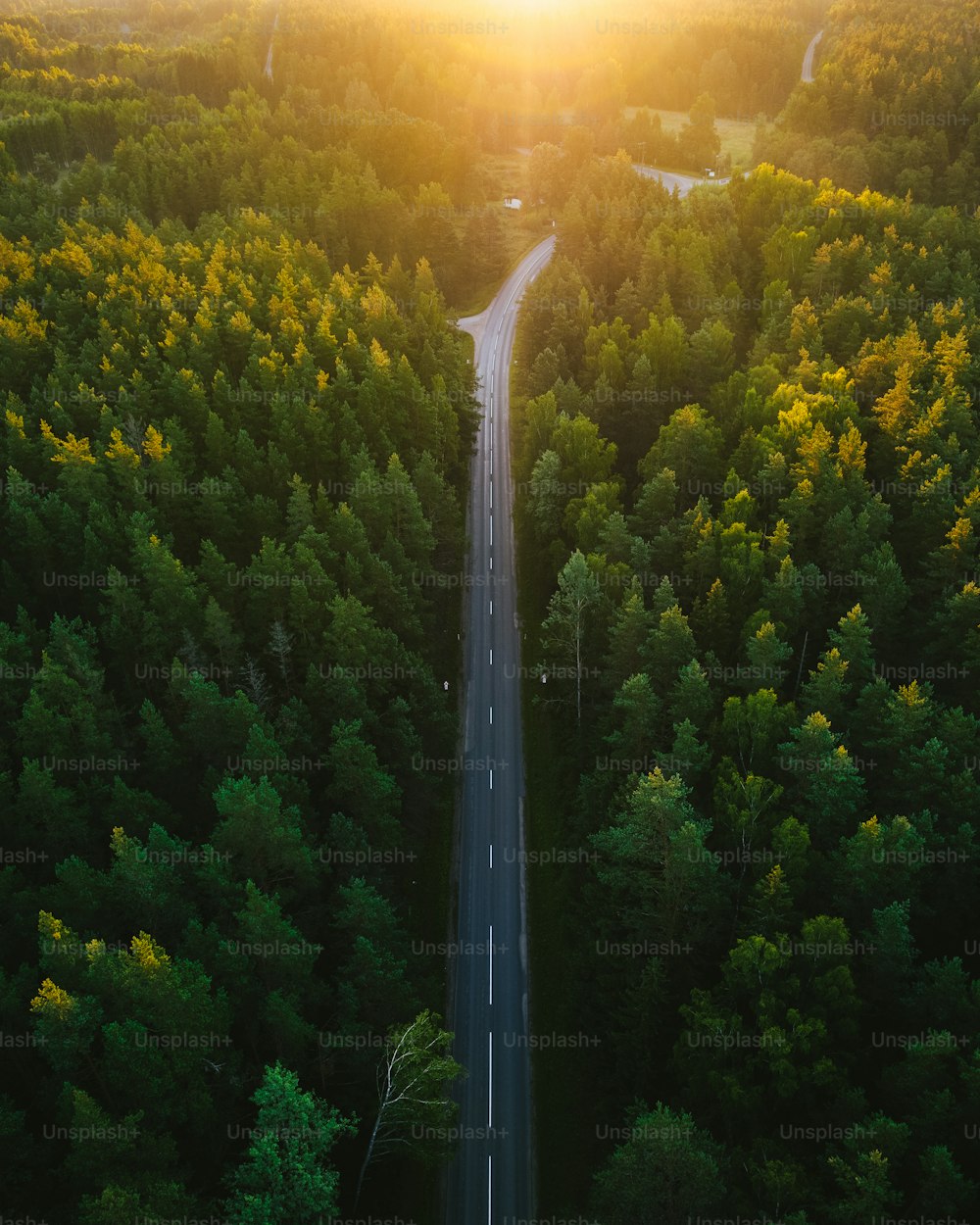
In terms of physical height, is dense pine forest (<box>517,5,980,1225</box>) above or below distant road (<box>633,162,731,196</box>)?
below

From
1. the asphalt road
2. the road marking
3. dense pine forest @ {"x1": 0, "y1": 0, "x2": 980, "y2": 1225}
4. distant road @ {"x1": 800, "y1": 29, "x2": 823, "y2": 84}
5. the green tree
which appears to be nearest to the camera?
the green tree

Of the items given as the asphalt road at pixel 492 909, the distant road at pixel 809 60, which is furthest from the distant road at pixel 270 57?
the asphalt road at pixel 492 909

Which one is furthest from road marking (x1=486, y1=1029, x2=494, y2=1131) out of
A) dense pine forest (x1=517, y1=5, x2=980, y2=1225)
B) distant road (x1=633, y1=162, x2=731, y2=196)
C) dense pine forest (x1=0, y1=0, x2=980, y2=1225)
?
distant road (x1=633, y1=162, x2=731, y2=196)

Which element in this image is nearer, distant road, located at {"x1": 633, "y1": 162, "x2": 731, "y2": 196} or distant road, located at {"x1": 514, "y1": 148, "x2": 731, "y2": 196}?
distant road, located at {"x1": 514, "y1": 148, "x2": 731, "y2": 196}

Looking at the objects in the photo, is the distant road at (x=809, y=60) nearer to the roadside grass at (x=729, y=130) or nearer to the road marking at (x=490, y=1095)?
the roadside grass at (x=729, y=130)

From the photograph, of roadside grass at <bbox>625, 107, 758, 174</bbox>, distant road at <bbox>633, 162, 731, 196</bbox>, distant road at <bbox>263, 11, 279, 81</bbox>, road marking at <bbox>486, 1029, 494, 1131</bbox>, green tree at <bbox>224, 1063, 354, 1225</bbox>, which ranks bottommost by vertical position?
road marking at <bbox>486, 1029, 494, 1131</bbox>

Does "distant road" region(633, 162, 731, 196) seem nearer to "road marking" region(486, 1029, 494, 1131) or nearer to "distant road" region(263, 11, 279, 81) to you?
"distant road" region(263, 11, 279, 81)

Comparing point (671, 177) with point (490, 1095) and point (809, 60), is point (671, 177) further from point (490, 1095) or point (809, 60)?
point (490, 1095)
